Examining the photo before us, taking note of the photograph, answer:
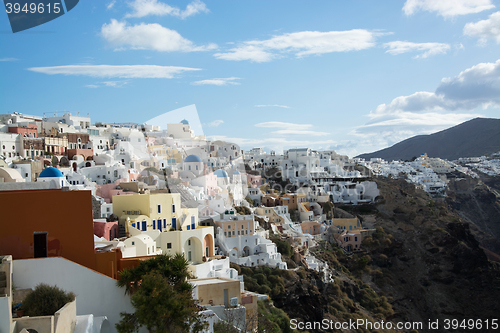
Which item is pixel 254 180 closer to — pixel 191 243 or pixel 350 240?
pixel 350 240

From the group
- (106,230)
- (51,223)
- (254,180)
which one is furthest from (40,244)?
(254,180)

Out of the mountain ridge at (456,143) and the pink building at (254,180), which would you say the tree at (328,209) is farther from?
the mountain ridge at (456,143)

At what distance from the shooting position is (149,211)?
20.8 metres

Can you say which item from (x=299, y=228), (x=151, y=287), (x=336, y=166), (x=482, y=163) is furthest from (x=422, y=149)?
(x=151, y=287)

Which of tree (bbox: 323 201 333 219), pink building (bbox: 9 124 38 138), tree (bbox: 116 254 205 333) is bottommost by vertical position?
tree (bbox: 323 201 333 219)

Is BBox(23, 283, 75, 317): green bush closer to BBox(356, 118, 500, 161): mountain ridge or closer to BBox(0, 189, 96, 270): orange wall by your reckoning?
BBox(0, 189, 96, 270): orange wall

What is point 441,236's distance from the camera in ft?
131

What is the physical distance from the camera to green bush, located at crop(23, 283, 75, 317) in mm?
6969

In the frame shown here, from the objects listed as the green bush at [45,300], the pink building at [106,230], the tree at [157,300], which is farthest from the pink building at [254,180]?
the green bush at [45,300]

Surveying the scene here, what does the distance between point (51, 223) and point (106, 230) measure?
35.0 ft

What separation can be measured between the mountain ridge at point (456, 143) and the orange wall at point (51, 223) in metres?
128

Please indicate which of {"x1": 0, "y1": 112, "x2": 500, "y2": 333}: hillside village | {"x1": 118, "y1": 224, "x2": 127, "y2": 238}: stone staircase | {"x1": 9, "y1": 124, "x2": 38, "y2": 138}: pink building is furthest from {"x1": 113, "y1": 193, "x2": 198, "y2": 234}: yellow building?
{"x1": 9, "y1": 124, "x2": 38, "y2": 138}: pink building

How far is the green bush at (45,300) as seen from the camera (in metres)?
6.97

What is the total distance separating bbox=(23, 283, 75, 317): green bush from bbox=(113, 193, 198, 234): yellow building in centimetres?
1263
